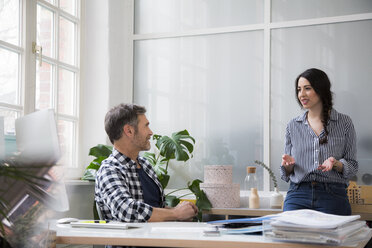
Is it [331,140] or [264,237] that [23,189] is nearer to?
[264,237]

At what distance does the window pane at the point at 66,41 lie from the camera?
3.96 metres

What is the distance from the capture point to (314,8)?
3.99 m

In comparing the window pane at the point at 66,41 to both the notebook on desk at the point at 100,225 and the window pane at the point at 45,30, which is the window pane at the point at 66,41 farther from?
the notebook on desk at the point at 100,225

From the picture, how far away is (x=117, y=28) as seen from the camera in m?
4.40

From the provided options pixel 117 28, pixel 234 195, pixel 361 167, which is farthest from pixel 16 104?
pixel 361 167

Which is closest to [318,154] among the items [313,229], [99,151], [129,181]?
[129,181]

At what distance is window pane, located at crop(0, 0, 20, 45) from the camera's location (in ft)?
10.5

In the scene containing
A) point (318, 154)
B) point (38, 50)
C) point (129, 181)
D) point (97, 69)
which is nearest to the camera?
point (129, 181)

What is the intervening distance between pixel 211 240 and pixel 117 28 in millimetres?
3274

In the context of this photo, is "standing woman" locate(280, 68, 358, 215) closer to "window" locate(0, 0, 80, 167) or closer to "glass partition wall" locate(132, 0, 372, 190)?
"glass partition wall" locate(132, 0, 372, 190)

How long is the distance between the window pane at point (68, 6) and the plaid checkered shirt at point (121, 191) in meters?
2.03

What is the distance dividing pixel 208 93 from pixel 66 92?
4.03ft

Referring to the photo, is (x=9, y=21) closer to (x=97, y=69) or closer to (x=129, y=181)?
(x=97, y=69)

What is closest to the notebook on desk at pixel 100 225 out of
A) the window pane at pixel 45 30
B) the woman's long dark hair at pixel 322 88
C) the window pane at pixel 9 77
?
the woman's long dark hair at pixel 322 88
